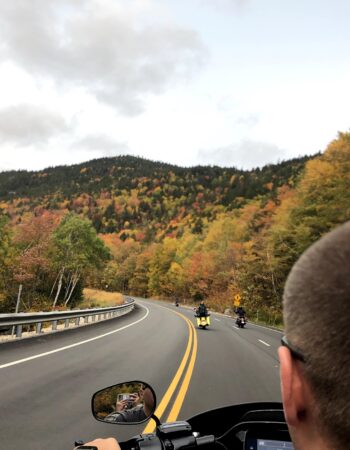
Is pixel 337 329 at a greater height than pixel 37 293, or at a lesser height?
greater

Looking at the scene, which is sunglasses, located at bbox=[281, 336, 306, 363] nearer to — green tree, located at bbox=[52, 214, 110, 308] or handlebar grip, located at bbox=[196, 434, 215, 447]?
handlebar grip, located at bbox=[196, 434, 215, 447]

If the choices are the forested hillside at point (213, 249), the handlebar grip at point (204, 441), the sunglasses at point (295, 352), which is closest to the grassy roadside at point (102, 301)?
the forested hillside at point (213, 249)

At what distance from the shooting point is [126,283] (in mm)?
143250

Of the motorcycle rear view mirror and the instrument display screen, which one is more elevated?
the motorcycle rear view mirror

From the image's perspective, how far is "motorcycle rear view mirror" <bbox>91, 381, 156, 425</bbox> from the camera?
247cm

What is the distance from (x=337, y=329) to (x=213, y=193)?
191945mm

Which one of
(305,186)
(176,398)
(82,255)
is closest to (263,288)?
(305,186)

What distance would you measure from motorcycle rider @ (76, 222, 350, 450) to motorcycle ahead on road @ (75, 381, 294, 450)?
128 centimetres

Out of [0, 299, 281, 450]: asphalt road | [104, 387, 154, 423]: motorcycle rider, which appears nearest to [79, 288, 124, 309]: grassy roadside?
[0, 299, 281, 450]: asphalt road

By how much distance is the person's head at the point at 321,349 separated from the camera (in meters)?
1.01

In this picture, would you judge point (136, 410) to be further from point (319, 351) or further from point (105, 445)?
point (319, 351)

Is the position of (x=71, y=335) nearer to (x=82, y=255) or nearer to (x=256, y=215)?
(x=82, y=255)

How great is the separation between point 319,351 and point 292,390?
121mm

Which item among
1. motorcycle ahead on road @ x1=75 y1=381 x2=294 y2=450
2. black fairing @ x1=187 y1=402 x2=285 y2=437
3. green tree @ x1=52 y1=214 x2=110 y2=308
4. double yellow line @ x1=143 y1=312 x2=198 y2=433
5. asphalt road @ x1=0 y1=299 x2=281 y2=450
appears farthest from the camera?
green tree @ x1=52 y1=214 x2=110 y2=308
